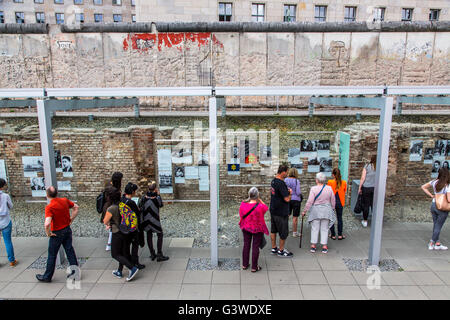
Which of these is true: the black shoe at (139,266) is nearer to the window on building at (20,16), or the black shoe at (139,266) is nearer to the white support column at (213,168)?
the white support column at (213,168)

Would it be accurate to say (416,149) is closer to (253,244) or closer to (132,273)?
(253,244)

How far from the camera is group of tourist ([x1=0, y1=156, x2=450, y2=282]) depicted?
189 inches

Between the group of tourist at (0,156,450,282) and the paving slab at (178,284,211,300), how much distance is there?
83cm

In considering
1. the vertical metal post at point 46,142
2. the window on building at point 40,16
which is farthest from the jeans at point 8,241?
the window on building at point 40,16

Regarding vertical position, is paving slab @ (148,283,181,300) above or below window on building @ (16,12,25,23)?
below

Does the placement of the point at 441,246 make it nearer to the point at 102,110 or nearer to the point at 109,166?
the point at 109,166

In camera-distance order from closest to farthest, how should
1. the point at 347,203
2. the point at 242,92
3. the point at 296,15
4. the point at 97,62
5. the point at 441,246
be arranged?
the point at 242,92, the point at 441,246, the point at 347,203, the point at 97,62, the point at 296,15

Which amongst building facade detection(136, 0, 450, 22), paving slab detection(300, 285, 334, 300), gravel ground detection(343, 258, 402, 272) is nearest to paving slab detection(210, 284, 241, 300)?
paving slab detection(300, 285, 334, 300)

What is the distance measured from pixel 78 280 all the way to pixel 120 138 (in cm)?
442

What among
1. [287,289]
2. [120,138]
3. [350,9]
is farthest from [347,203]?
[350,9]

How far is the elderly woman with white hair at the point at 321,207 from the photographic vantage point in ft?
18.7

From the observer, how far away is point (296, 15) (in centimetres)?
2489

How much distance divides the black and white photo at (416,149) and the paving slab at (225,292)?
245 inches

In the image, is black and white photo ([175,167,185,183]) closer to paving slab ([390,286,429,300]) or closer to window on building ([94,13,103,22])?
paving slab ([390,286,429,300])
